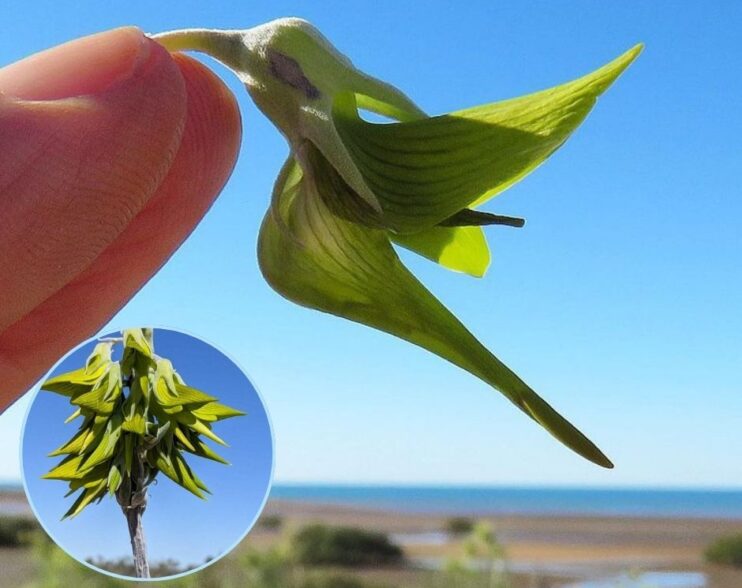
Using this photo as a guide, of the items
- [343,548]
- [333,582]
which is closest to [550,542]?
[343,548]

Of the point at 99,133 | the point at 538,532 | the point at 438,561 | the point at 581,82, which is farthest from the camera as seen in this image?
the point at 538,532

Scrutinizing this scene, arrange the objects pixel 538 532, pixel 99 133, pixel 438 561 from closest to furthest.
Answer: pixel 99 133 → pixel 438 561 → pixel 538 532

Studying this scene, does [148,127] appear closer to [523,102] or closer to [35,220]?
[35,220]

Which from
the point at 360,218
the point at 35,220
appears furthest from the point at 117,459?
the point at 360,218

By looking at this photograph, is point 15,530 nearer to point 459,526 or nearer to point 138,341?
point 459,526

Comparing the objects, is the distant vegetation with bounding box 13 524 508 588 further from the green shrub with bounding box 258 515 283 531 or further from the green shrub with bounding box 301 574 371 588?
the green shrub with bounding box 258 515 283 531

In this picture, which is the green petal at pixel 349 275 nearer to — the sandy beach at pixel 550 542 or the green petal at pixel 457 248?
the green petal at pixel 457 248
